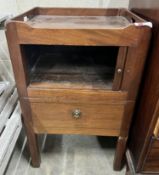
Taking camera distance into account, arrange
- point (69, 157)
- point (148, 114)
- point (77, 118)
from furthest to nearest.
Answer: point (69, 157), point (77, 118), point (148, 114)

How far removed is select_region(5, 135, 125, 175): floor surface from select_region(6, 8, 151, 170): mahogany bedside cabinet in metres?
0.10

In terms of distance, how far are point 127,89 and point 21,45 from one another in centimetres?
40

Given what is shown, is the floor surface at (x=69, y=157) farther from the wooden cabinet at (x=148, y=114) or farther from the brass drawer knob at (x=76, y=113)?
the brass drawer knob at (x=76, y=113)

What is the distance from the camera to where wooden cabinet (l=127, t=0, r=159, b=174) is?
59 centimetres

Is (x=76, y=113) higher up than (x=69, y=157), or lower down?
higher up

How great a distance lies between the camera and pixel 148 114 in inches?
25.6

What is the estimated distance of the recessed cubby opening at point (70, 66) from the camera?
714 mm

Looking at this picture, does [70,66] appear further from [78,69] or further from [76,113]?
[76,113]

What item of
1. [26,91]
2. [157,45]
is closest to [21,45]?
[26,91]

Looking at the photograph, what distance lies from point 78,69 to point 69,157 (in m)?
0.54

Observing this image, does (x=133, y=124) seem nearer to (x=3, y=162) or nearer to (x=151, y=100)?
(x=151, y=100)

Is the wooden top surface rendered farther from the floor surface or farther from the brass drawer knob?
the floor surface

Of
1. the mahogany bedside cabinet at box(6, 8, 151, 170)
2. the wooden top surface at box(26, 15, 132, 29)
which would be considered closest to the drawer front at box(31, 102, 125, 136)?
the mahogany bedside cabinet at box(6, 8, 151, 170)

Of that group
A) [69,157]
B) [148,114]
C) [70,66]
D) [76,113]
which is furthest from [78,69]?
[69,157]
